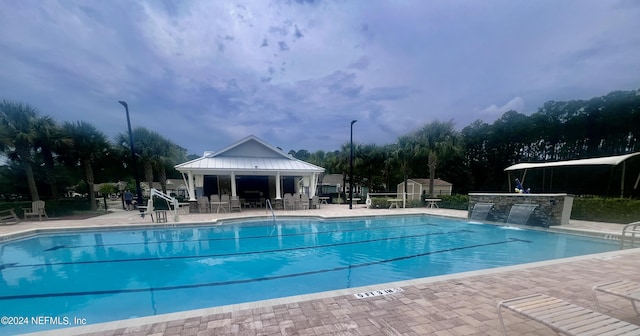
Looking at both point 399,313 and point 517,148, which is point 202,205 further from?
point 517,148

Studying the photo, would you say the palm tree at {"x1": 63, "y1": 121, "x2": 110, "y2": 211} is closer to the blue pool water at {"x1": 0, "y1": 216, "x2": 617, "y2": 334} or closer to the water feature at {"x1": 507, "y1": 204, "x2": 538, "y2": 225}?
the blue pool water at {"x1": 0, "y1": 216, "x2": 617, "y2": 334}

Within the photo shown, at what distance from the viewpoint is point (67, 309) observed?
4.34m

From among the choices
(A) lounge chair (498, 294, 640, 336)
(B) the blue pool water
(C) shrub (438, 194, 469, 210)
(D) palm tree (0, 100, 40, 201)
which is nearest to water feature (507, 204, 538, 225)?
(B) the blue pool water

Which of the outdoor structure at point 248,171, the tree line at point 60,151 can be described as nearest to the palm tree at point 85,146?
the tree line at point 60,151

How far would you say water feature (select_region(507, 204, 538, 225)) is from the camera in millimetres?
9938

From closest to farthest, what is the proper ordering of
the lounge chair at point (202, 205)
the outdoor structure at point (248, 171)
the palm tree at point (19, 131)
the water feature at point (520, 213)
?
the water feature at point (520, 213)
the palm tree at point (19, 131)
the lounge chair at point (202, 205)
the outdoor structure at point (248, 171)

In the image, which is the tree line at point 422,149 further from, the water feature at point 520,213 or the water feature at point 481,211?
the water feature at point 520,213

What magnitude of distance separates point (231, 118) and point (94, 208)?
499 inches

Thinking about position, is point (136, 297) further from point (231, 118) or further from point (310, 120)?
point (310, 120)

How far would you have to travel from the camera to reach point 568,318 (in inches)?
75.6

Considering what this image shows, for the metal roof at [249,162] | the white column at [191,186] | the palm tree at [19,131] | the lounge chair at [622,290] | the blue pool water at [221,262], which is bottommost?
the blue pool water at [221,262]

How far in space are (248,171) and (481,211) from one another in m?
13.1

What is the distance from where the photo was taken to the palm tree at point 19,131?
42.4ft

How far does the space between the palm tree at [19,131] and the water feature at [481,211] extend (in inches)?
948
